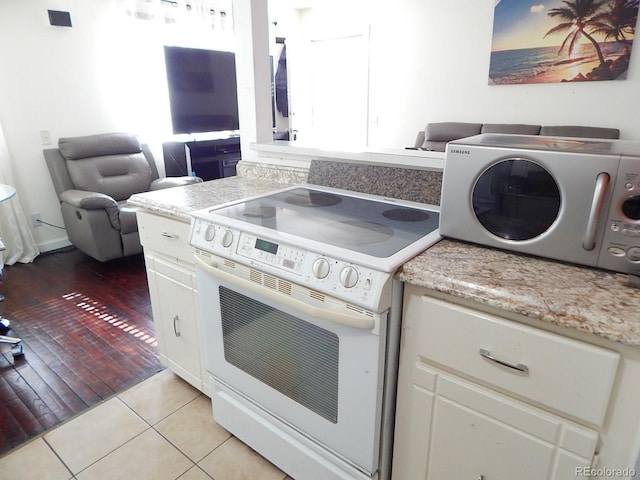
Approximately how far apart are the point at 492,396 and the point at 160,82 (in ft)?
13.6

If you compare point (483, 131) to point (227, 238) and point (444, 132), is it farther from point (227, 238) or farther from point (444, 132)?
point (227, 238)

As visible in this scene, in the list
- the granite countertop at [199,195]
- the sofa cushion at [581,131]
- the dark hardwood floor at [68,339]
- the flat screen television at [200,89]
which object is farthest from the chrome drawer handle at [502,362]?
the flat screen television at [200,89]

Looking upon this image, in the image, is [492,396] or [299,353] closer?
[492,396]

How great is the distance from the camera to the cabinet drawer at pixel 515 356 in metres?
0.80

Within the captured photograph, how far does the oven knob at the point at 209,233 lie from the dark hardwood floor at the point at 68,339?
1002mm

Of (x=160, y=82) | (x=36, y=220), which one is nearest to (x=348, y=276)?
(x=36, y=220)

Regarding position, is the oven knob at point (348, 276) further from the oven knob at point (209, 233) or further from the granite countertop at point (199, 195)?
the granite countertop at point (199, 195)

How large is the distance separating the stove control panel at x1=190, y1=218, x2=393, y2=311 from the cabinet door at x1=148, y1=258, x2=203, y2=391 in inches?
12.7

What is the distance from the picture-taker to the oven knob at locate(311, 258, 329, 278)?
3.49ft

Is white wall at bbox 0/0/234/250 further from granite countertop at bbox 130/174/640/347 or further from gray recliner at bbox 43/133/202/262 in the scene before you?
granite countertop at bbox 130/174/640/347

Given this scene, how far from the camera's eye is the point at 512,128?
3.96m

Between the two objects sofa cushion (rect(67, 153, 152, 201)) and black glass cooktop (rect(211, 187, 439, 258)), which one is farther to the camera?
sofa cushion (rect(67, 153, 152, 201))

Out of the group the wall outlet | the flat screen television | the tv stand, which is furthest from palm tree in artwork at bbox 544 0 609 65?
the wall outlet

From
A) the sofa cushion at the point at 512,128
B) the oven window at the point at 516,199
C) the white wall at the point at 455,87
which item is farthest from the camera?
the sofa cushion at the point at 512,128
